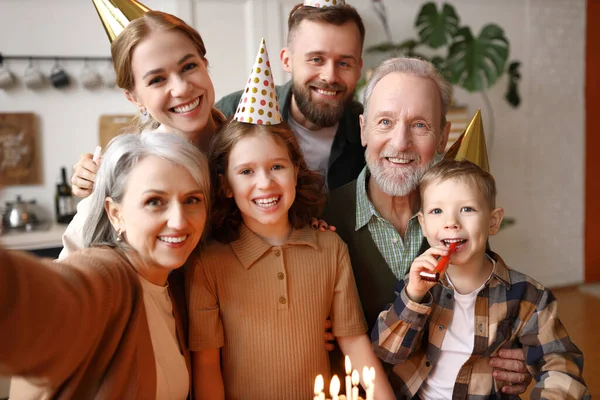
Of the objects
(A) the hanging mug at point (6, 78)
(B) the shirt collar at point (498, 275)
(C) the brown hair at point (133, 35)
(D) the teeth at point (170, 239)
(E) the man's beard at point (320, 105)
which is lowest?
(B) the shirt collar at point (498, 275)

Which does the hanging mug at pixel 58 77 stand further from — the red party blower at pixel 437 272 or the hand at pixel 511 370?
the hand at pixel 511 370

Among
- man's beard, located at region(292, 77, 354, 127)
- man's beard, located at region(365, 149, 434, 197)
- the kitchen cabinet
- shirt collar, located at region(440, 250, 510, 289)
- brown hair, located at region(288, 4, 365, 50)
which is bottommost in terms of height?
the kitchen cabinet

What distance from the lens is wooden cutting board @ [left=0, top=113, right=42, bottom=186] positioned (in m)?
3.71

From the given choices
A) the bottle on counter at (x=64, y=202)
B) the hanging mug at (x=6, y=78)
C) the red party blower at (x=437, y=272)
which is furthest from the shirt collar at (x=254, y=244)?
the hanging mug at (x=6, y=78)

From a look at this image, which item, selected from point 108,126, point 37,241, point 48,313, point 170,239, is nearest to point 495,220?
point 170,239

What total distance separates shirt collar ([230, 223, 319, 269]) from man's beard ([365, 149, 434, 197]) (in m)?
0.31

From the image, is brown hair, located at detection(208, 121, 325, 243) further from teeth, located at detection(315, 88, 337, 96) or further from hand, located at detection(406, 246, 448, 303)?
teeth, located at detection(315, 88, 337, 96)

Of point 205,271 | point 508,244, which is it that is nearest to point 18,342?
point 205,271

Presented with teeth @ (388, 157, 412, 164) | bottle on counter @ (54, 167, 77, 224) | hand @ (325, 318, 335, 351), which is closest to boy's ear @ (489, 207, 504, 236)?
teeth @ (388, 157, 412, 164)

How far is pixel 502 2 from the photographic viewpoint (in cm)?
475

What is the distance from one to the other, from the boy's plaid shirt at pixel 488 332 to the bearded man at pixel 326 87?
79cm

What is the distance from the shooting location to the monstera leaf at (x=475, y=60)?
13.0 ft

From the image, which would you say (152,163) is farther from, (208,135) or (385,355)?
(385,355)

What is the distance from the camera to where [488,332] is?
1.43m
